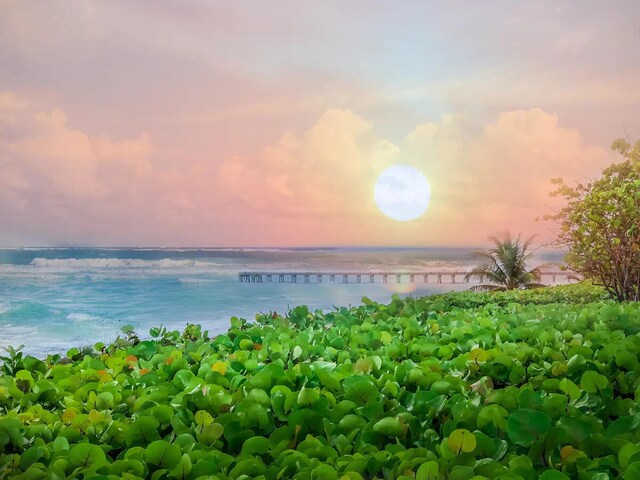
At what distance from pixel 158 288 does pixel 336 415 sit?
87.4ft

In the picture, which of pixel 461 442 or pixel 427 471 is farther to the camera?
pixel 461 442

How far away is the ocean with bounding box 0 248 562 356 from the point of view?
17.1 m

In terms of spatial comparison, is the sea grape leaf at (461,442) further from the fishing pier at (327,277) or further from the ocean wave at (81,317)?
the fishing pier at (327,277)

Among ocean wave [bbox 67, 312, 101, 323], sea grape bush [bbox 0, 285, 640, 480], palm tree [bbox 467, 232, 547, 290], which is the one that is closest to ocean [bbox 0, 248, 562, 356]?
ocean wave [bbox 67, 312, 101, 323]

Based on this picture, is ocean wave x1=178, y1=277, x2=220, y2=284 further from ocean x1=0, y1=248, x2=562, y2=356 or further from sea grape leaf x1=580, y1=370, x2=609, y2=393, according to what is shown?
sea grape leaf x1=580, y1=370, x2=609, y2=393

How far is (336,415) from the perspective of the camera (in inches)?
50.1

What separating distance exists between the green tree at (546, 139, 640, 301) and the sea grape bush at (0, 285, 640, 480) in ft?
14.3

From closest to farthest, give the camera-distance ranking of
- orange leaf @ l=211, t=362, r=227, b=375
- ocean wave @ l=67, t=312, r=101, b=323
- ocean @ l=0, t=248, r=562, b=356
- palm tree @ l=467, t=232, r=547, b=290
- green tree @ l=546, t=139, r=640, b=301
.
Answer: orange leaf @ l=211, t=362, r=227, b=375 < green tree @ l=546, t=139, r=640, b=301 < palm tree @ l=467, t=232, r=547, b=290 < ocean @ l=0, t=248, r=562, b=356 < ocean wave @ l=67, t=312, r=101, b=323

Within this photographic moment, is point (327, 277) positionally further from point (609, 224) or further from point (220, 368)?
point (220, 368)

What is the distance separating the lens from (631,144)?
667 centimetres

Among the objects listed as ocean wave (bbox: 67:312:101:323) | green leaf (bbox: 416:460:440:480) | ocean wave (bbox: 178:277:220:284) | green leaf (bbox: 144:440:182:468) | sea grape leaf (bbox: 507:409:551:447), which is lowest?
ocean wave (bbox: 67:312:101:323)

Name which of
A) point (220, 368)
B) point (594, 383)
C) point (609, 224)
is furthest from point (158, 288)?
point (594, 383)

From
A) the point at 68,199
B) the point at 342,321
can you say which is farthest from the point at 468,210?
the point at 342,321

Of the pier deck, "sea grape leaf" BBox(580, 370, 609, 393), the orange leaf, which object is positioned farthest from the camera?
the pier deck
